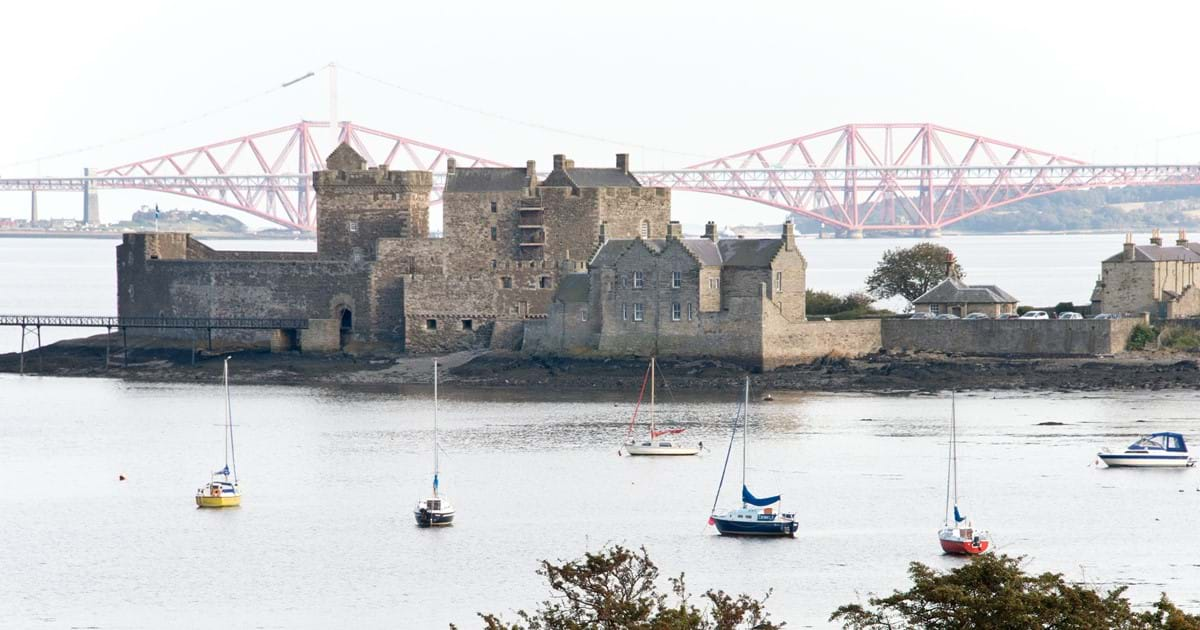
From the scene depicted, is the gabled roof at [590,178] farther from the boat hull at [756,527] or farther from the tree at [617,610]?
the tree at [617,610]

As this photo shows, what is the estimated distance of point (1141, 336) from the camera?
43.5m

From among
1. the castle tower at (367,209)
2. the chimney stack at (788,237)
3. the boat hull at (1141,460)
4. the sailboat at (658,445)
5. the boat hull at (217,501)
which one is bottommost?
the boat hull at (217,501)

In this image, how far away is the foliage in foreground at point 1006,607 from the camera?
17422 millimetres

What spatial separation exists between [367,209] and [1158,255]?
15.8 meters

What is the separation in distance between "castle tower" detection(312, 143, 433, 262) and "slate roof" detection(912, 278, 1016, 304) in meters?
10.5

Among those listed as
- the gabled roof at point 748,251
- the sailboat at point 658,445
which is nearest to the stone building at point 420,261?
the gabled roof at point 748,251

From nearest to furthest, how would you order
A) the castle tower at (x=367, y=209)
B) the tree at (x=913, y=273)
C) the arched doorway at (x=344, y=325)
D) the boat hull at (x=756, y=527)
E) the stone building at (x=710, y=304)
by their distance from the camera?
1. the boat hull at (x=756, y=527)
2. the stone building at (x=710, y=304)
3. the arched doorway at (x=344, y=325)
4. the castle tower at (x=367, y=209)
5. the tree at (x=913, y=273)

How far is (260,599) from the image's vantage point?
24734 millimetres

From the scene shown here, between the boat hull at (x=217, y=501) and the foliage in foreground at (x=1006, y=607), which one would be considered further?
the boat hull at (x=217, y=501)

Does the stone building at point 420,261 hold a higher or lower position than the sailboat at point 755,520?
higher

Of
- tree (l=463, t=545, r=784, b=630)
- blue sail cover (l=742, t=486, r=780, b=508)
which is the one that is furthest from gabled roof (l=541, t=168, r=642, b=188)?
tree (l=463, t=545, r=784, b=630)

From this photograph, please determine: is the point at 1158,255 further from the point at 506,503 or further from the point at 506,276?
the point at 506,503

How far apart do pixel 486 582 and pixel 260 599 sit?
2339 millimetres

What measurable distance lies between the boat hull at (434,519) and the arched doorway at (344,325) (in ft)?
65.2
